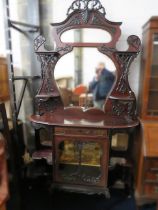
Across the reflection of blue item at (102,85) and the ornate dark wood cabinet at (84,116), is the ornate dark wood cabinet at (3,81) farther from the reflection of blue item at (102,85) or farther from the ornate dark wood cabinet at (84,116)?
the reflection of blue item at (102,85)

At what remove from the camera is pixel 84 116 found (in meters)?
2.08

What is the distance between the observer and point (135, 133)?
2168 millimetres

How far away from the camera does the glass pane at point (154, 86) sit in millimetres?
1833

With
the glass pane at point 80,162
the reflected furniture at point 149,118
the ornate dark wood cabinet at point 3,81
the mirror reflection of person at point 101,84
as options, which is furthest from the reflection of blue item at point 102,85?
the ornate dark wood cabinet at point 3,81

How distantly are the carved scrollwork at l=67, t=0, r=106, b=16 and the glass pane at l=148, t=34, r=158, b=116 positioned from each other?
22.6 inches

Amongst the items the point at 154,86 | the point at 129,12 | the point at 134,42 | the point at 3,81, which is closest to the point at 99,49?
the point at 134,42

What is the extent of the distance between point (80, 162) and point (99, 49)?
1.16m

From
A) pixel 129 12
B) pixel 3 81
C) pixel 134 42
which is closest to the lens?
pixel 134 42

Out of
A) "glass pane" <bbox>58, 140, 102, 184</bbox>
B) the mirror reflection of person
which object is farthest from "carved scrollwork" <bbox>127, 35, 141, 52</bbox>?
"glass pane" <bbox>58, 140, 102, 184</bbox>

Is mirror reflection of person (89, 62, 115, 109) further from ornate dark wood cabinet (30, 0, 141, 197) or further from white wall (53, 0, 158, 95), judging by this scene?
white wall (53, 0, 158, 95)

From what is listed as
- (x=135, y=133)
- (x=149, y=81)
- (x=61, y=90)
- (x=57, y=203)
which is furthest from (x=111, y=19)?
(x=57, y=203)

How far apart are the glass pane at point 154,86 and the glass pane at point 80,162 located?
2.09ft

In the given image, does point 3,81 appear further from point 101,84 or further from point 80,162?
point 80,162

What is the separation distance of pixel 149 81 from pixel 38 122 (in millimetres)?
1102
